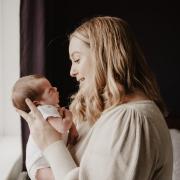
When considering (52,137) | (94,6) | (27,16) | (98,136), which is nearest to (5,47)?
(27,16)

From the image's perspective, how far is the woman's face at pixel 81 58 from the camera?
98 centimetres

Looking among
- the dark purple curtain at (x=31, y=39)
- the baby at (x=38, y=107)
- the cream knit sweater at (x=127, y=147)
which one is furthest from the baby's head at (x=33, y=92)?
the cream knit sweater at (x=127, y=147)

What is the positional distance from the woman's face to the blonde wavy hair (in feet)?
0.06

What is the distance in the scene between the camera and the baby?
1.25m

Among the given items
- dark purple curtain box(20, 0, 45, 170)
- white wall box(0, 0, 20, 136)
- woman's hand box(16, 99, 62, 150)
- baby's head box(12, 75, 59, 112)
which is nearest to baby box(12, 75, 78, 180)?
baby's head box(12, 75, 59, 112)

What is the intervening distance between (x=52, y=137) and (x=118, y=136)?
23cm

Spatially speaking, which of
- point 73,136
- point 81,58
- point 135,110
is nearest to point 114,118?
point 135,110

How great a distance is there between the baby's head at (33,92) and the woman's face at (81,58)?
0.42 m

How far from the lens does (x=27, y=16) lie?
1.80m

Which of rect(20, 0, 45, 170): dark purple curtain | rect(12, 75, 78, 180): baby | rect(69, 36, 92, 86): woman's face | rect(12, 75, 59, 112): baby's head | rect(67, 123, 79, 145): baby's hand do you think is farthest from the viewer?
rect(20, 0, 45, 170): dark purple curtain

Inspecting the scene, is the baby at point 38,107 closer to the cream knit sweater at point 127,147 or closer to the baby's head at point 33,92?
the baby's head at point 33,92

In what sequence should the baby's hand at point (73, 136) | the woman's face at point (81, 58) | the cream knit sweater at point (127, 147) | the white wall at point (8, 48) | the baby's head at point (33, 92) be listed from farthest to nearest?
the white wall at point (8, 48)
the baby's head at point (33, 92)
the baby's hand at point (73, 136)
the woman's face at point (81, 58)
the cream knit sweater at point (127, 147)

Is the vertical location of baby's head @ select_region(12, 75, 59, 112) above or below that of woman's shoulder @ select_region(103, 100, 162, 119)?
below

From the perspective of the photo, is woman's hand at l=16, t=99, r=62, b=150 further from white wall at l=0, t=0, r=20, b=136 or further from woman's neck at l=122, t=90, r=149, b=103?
white wall at l=0, t=0, r=20, b=136
